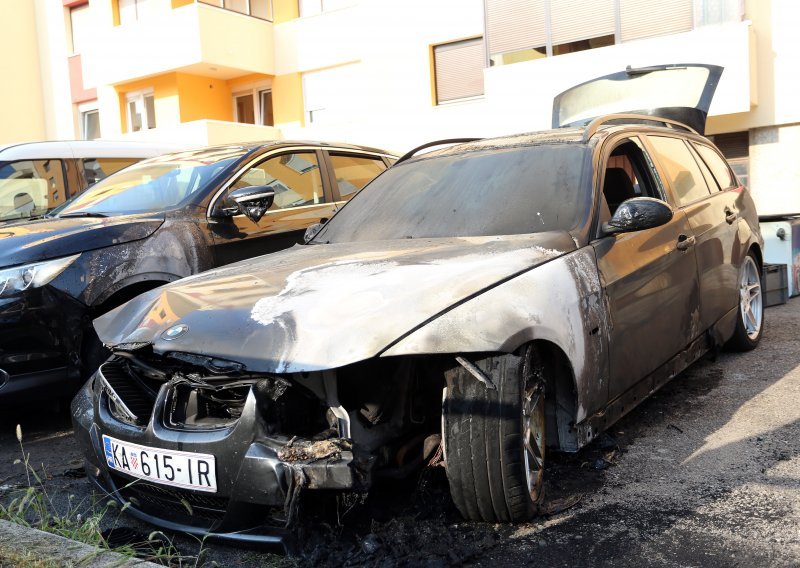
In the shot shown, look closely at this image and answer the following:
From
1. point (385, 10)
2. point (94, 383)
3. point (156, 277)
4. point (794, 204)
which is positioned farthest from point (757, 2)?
point (94, 383)

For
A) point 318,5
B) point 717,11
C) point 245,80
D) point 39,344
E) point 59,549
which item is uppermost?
point 318,5

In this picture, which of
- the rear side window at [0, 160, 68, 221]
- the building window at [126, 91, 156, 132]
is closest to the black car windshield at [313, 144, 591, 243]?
the rear side window at [0, 160, 68, 221]

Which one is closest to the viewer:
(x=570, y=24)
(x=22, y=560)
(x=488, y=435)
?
(x=22, y=560)

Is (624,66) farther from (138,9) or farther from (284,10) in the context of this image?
(138,9)

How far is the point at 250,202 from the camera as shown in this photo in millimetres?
4918

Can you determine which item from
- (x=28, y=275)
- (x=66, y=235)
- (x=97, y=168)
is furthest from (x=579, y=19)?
(x=28, y=275)

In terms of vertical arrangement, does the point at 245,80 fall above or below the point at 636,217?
above

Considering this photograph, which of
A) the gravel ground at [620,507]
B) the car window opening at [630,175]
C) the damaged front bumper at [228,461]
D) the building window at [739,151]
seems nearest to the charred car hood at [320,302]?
the damaged front bumper at [228,461]

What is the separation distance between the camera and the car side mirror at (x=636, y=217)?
11.8ft

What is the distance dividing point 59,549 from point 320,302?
1.24 metres

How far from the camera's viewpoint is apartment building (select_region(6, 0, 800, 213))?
42.1 ft

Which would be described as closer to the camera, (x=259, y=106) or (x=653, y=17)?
(x=653, y=17)

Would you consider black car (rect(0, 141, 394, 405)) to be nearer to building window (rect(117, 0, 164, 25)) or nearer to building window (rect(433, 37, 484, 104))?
building window (rect(433, 37, 484, 104))

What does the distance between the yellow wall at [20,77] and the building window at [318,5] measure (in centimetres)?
1027
